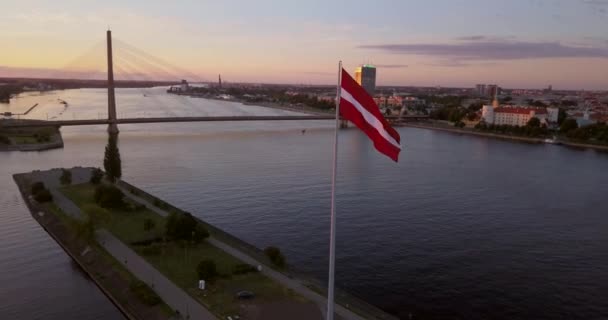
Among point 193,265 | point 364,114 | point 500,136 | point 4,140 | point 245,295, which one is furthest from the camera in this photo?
point 500,136

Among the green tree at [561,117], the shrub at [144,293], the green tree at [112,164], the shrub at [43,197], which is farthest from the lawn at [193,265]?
the green tree at [561,117]

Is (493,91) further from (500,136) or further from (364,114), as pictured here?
(364,114)

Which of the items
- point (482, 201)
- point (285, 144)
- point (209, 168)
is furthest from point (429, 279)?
point (285, 144)

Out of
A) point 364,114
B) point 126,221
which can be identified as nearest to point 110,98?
point 126,221

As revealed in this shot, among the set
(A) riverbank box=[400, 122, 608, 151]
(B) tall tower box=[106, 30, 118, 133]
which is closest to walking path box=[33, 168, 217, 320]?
(B) tall tower box=[106, 30, 118, 133]

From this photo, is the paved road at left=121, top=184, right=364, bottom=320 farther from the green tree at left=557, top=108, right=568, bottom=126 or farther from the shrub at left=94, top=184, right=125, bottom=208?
the green tree at left=557, top=108, right=568, bottom=126

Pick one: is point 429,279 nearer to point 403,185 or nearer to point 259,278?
point 259,278

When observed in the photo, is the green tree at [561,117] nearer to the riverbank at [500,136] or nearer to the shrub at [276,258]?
Result: the riverbank at [500,136]
